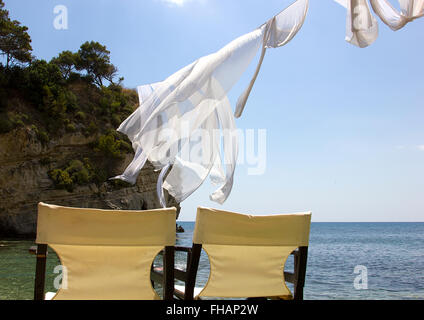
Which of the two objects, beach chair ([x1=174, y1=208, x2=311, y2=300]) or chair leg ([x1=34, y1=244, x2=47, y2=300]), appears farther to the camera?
beach chair ([x1=174, y1=208, x2=311, y2=300])

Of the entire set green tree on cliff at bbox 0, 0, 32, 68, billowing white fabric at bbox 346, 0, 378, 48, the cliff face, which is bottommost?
the cliff face

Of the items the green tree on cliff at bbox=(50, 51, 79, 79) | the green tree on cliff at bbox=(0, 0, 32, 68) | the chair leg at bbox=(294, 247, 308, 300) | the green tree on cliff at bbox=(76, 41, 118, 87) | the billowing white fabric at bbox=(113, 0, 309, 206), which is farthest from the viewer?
the green tree on cliff at bbox=(76, 41, 118, 87)

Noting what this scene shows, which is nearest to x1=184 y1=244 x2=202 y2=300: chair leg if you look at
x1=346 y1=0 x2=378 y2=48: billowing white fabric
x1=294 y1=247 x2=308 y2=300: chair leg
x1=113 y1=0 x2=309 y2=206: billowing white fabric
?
x1=294 y1=247 x2=308 y2=300: chair leg

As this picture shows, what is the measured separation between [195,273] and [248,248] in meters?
0.35

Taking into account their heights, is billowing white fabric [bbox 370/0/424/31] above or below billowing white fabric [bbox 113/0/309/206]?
above

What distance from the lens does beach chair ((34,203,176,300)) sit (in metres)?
1.81

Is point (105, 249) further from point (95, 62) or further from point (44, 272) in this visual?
point (95, 62)

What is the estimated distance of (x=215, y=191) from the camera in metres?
3.09

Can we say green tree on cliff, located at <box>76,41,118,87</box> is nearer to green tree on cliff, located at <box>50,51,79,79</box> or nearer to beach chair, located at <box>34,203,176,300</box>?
green tree on cliff, located at <box>50,51,79,79</box>

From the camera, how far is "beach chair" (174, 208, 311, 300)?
196 cm

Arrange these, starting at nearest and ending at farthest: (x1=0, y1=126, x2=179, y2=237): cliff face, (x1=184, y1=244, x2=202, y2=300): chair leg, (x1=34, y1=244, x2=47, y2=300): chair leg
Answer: (x1=34, y1=244, x2=47, y2=300): chair leg < (x1=184, y1=244, x2=202, y2=300): chair leg < (x1=0, y1=126, x2=179, y2=237): cliff face

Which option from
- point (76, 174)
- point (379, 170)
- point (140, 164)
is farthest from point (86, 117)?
point (379, 170)

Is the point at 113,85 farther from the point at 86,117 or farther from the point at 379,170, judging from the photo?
the point at 379,170

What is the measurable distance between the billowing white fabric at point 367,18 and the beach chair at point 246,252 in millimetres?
1697
